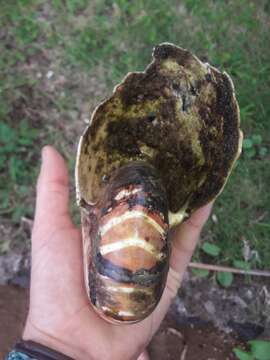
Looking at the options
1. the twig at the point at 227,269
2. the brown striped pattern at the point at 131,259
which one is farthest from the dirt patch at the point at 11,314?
the brown striped pattern at the point at 131,259

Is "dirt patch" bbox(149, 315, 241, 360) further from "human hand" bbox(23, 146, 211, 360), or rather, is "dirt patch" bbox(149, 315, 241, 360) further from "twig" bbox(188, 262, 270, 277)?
"human hand" bbox(23, 146, 211, 360)

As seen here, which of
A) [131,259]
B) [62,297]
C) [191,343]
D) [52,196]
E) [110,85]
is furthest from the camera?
A: [110,85]

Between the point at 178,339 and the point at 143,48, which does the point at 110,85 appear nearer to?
the point at 143,48

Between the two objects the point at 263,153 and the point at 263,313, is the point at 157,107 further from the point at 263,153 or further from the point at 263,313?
the point at 263,313

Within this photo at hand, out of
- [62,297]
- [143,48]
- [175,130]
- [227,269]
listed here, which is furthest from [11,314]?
[143,48]

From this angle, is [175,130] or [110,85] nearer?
[175,130]

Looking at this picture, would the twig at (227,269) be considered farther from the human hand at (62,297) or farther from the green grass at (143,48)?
the human hand at (62,297)

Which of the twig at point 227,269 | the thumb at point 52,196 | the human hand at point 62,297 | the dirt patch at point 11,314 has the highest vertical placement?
the thumb at point 52,196
